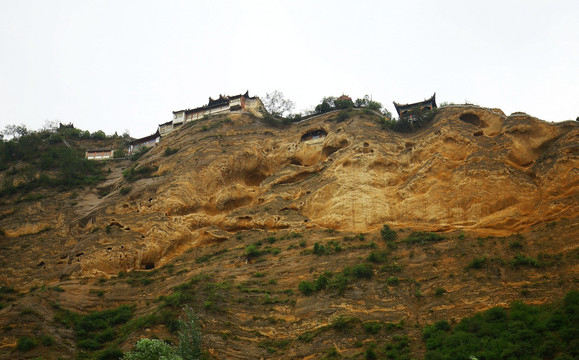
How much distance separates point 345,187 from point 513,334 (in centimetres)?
1601

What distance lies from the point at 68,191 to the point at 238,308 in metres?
23.5

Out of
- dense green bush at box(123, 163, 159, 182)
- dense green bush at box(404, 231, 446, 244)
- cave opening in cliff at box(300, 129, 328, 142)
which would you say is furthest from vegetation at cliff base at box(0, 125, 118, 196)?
dense green bush at box(404, 231, 446, 244)

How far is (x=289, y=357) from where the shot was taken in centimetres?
2497

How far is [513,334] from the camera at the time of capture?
22.5 meters

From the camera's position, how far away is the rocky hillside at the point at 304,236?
2644 centimetres

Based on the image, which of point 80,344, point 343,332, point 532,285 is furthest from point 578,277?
point 80,344

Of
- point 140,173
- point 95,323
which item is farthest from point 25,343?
point 140,173

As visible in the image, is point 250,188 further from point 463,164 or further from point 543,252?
point 543,252

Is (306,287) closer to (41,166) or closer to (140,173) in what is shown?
(140,173)

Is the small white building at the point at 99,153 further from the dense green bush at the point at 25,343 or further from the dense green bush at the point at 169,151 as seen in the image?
the dense green bush at the point at 25,343

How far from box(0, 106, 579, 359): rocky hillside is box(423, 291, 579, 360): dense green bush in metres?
0.90

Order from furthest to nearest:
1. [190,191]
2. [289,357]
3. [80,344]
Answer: [190,191] → [80,344] → [289,357]

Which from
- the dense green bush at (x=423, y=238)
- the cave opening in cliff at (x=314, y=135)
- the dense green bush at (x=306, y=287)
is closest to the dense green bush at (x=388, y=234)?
the dense green bush at (x=423, y=238)

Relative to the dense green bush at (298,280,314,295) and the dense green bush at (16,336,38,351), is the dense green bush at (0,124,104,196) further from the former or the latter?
the dense green bush at (298,280,314,295)
